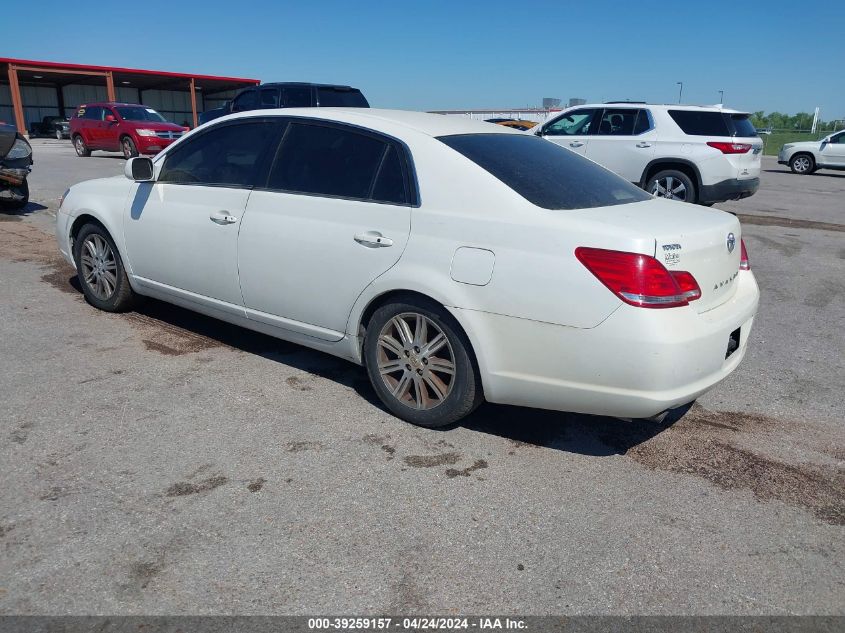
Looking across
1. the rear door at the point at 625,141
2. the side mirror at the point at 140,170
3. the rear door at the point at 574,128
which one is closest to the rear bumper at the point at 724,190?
the rear door at the point at 625,141

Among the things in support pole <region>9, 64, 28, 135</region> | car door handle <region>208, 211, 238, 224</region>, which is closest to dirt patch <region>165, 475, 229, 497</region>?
car door handle <region>208, 211, 238, 224</region>

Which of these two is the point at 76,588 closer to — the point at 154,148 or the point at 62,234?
the point at 62,234

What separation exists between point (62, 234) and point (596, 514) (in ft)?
16.2

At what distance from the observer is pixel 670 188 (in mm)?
11430

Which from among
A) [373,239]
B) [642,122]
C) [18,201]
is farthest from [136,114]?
[373,239]

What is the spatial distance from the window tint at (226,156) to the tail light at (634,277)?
229cm

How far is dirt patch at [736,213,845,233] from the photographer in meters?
11.4

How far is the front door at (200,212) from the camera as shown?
4547mm

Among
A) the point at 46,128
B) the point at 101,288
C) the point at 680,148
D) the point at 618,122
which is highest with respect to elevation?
the point at 618,122

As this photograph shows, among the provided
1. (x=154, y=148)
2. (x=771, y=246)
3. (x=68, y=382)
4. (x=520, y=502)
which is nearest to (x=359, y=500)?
(x=520, y=502)

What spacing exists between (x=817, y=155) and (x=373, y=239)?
81.7 feet

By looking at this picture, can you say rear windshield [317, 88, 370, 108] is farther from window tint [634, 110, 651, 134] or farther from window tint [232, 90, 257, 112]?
window tint [634, 110, 651, 134]

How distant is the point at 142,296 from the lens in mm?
5707

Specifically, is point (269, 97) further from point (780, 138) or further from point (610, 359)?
point (780, 138)
